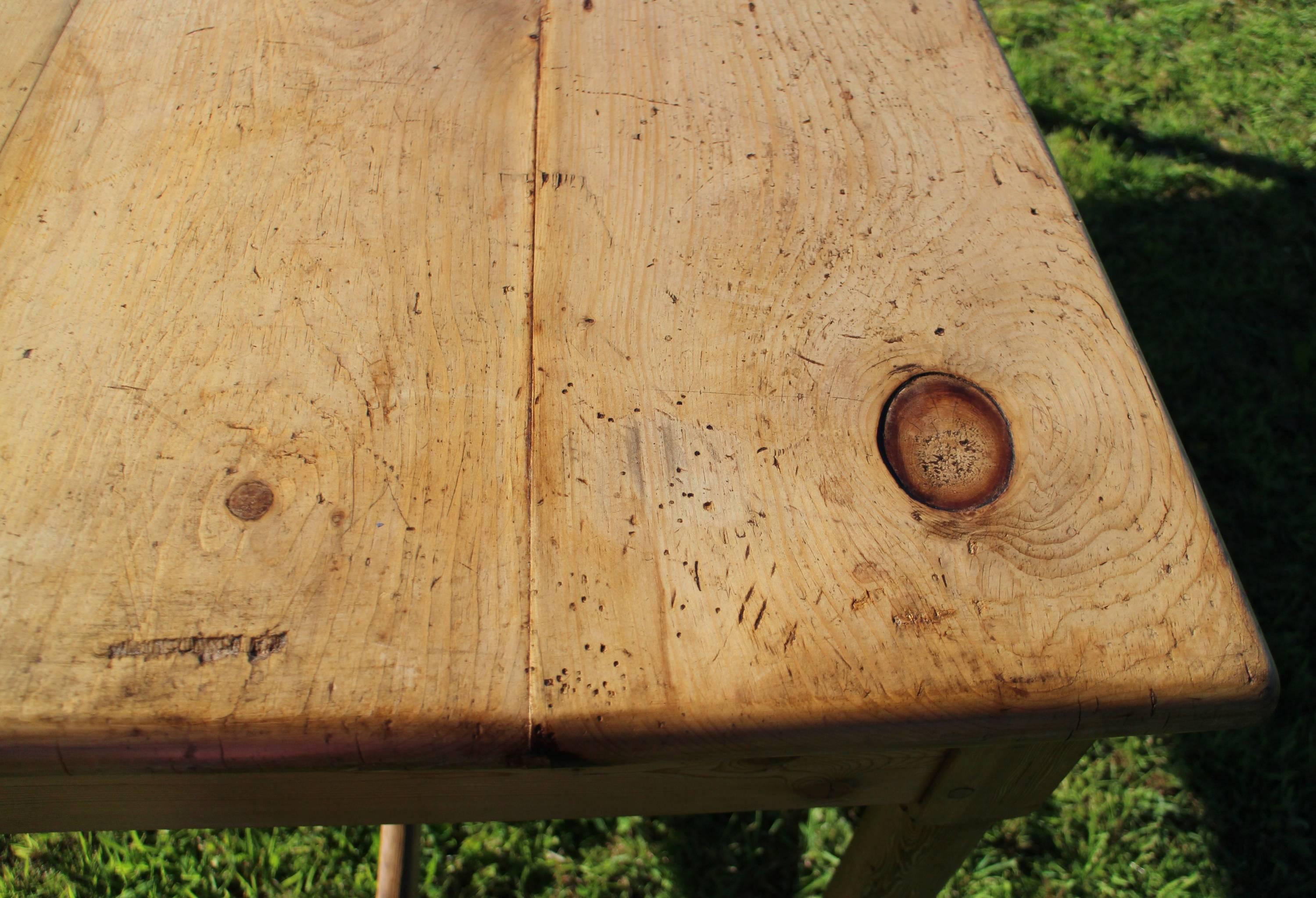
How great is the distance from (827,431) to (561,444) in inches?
8.8

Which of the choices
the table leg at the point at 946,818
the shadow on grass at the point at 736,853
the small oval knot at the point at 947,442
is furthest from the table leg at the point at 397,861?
the small oval knot at the point at 947,442

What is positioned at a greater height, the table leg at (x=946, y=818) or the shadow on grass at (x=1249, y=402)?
the table leg at (x=946, y=818)

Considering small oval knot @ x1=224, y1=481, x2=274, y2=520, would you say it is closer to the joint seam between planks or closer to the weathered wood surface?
the weathered wood surface

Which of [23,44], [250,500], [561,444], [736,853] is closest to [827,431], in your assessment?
[561,444]

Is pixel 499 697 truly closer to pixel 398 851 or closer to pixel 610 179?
pixel 610 179

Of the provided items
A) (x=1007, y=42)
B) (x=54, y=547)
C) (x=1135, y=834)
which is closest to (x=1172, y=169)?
(x=1007, y=42)

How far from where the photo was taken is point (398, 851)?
1.42 meters

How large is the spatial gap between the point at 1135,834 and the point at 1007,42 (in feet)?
8.09

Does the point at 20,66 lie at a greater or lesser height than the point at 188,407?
greater

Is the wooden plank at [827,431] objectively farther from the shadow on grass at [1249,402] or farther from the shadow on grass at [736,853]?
the shadow on grass at [1249,402]

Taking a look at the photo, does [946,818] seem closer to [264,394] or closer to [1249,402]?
[264,394]

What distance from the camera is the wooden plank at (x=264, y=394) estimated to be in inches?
26.3

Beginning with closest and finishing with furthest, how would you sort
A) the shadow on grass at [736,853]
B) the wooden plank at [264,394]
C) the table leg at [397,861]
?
the wooden plank at [264,394]
the table leg at [397,861]
the shadow on grass at [736,853]

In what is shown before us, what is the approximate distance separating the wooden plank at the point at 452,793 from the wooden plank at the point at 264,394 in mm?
114
